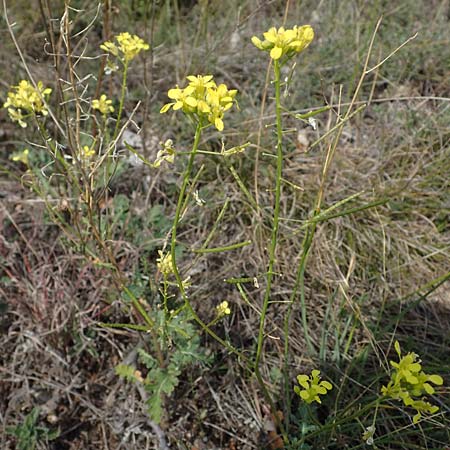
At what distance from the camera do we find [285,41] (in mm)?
941

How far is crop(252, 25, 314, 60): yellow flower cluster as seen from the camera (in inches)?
36.8

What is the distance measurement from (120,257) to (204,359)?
0.72 meters

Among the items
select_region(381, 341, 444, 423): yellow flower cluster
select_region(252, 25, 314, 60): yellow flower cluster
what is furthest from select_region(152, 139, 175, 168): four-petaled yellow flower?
select_region(381, 341, 444, 423): yellow flower cluster

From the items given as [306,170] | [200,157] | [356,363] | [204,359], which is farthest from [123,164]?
[356,363]

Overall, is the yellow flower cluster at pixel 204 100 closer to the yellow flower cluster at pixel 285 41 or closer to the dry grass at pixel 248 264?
the yellow flower cluster at pixel 285 41

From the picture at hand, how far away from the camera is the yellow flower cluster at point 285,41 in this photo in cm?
93

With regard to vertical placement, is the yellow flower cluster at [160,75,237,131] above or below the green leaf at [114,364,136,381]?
above

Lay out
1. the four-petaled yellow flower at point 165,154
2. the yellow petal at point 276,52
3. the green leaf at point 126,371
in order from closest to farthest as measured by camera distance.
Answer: the yellow petal at point 276,52 < the four-petaled yellow flower at point 165,154 < the green leaf at point 126,371

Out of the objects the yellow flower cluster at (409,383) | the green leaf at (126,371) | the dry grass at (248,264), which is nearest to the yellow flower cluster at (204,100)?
the dry grass at (248,264)

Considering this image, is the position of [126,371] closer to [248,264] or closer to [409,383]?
[248,264]

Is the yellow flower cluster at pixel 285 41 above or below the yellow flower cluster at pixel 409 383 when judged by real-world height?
above

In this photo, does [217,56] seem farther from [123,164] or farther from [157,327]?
[157,327]

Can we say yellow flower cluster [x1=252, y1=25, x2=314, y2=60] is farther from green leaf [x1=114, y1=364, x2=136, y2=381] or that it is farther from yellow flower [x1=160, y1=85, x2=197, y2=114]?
green leaf [x1=114, y1=364, x2=136, y2=381]

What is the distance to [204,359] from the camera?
1.62 meters
